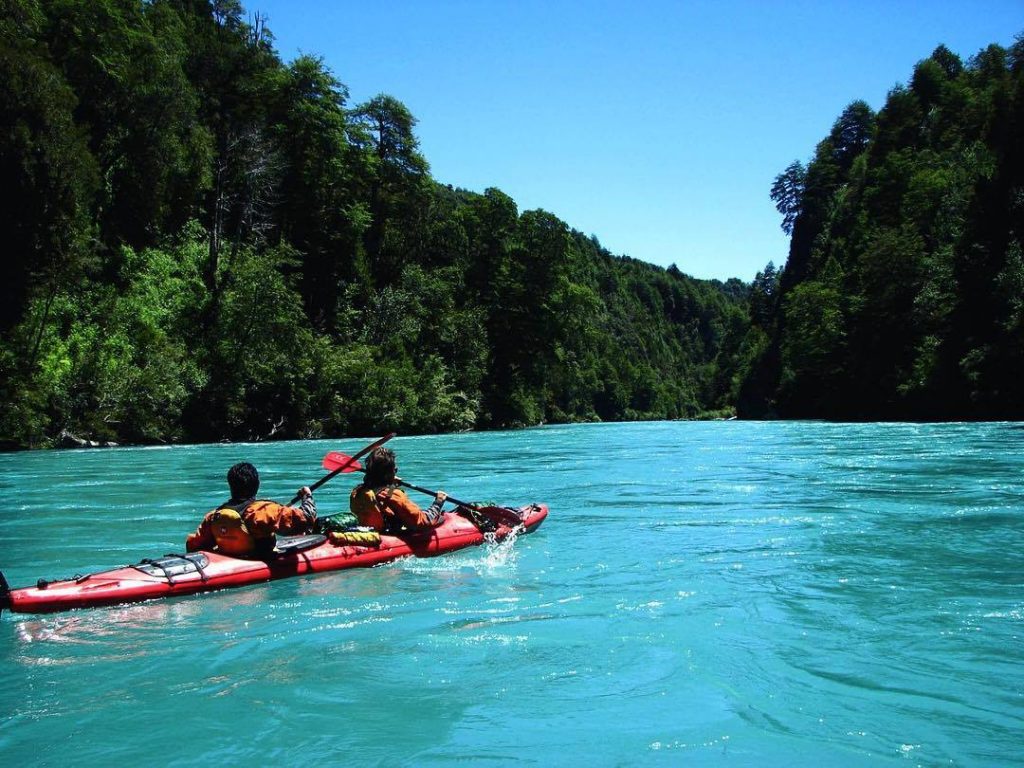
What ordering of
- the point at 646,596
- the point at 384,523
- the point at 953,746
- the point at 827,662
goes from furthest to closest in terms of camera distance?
the point at 384,523, the point at 646,596, the point at 827,662, the point at 953,746

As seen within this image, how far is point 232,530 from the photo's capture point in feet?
21.0

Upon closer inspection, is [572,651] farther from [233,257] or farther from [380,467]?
[233,257]

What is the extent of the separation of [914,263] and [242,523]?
42.7m

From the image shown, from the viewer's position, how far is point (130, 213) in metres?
29.9

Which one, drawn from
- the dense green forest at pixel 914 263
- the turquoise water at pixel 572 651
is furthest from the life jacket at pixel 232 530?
the dense green forest at pixel 914 263

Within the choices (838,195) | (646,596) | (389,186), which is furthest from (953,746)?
(838,195)

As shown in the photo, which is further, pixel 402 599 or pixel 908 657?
pixel 402 599

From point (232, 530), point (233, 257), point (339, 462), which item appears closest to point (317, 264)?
point (233, 257)

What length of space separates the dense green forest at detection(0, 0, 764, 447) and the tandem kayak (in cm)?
1755

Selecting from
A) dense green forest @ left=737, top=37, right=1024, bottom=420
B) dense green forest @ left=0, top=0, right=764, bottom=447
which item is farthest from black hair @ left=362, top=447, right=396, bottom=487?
dense green forest @ left=737, top=37, right=1024, bottom=420

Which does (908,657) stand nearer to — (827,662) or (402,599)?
(827,662)

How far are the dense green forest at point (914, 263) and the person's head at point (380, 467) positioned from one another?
3011 centimetres

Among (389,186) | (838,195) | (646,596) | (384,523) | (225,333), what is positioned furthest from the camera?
(838,195)

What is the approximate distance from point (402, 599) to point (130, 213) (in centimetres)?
2915
